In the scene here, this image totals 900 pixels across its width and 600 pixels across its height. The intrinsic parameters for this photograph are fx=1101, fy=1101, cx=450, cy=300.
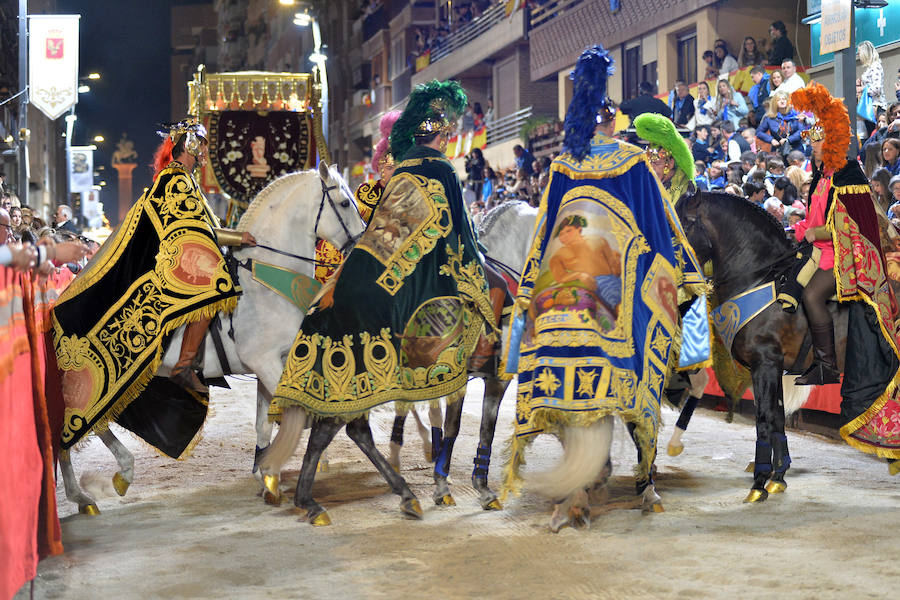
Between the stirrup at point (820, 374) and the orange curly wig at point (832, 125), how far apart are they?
1.38 m

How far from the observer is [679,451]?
29.3 feet

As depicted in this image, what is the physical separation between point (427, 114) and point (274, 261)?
5.24ft

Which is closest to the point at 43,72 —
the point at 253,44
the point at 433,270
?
the point at 433,270

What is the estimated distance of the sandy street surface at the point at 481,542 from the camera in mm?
5383

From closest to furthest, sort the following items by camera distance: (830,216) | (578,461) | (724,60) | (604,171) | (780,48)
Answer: (578,461), (604,171), (830,216), (780,48), (724,60)

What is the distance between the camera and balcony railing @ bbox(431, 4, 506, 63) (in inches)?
1352

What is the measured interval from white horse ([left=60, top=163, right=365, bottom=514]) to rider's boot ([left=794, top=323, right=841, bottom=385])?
330cm

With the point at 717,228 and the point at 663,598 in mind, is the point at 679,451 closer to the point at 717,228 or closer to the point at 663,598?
the point at 717,228

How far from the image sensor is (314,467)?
702 centimetres

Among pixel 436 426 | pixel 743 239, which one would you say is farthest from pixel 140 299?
pixel 743 239

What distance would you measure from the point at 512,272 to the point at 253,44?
77346 mm

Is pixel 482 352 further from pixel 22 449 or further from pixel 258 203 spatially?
pixel 22 449

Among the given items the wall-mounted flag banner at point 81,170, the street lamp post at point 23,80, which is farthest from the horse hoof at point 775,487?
the wall-mounted flag banner at point 81,170

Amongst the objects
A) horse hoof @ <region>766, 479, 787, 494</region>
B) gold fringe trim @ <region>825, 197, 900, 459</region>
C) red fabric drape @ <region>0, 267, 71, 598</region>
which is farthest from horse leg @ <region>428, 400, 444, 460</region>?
red fabric drape @ <region>0, 267, 71, 598</region>
